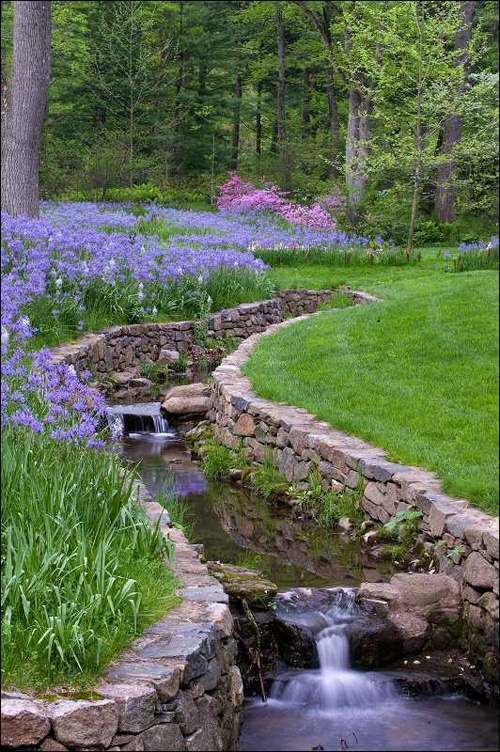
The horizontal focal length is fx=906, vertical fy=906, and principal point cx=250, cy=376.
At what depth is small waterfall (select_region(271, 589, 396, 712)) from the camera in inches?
165

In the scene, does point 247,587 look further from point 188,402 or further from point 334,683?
point 188,402

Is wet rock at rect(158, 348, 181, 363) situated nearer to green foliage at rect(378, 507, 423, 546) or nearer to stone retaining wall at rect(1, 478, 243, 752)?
green foliage at rect(378, 507, 423, 546)

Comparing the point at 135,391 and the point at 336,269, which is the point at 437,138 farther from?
the point at 336,269

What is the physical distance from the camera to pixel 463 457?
5.36 metres

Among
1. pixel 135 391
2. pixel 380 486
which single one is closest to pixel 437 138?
pixel 380 486

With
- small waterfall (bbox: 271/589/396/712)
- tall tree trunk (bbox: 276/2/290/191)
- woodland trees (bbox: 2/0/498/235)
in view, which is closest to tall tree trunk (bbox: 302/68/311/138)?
woodland trees (bbox: 2/0/498/235)

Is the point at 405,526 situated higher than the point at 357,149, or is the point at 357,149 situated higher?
the point at 357,149

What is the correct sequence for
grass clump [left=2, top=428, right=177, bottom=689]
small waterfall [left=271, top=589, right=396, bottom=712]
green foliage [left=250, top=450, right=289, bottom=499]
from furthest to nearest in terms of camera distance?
1. green foliage [left=250, top=450, right=289, bottom=499]
2. small waterfall [left=271, top=589, right=396, bottom=712]
3. grass clump [left=2, top=428, right=177, bottom=689]

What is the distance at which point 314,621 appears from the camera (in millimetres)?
4684

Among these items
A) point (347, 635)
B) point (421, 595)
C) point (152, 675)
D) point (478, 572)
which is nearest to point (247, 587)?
point (347, 635)

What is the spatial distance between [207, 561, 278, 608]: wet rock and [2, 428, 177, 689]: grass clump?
499mm

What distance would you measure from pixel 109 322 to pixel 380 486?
6.05 m

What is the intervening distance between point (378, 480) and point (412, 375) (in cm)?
73

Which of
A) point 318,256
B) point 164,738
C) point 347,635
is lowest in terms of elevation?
point 347,635
